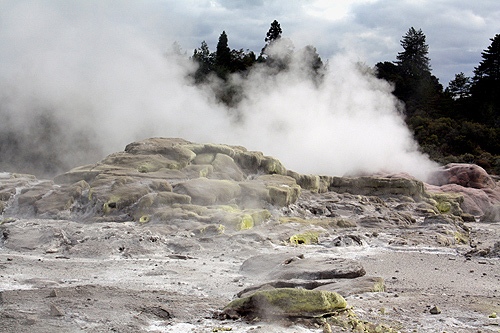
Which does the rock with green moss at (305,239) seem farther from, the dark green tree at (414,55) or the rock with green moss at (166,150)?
the dark green tree at (414,55)

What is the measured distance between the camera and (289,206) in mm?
8344

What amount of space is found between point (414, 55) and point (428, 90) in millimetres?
4226

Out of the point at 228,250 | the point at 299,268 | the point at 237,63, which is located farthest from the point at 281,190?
the point at 237,63

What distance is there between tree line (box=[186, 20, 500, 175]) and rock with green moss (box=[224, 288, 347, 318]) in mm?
14623

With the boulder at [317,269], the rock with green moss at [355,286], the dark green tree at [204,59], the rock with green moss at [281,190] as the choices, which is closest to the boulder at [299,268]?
the boulder at [317,269]

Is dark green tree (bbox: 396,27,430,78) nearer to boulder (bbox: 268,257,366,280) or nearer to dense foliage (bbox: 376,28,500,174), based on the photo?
dense foliage (bbox: 376,28,500,174)

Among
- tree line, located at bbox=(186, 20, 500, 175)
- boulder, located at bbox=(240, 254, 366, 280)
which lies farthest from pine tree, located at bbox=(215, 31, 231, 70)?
boulder, located at bbox=(240, 254, 366, 280)

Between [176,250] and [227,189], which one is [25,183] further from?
[176,250]

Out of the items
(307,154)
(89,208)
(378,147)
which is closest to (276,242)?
(89,208)

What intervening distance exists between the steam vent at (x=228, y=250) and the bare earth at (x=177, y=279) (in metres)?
0.02

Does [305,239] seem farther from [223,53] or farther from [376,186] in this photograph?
[223,53]

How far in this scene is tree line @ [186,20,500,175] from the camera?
70.1ft

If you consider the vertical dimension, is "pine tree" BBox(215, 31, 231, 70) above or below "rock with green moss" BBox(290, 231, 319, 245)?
above

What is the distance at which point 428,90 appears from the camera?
30.0 m
